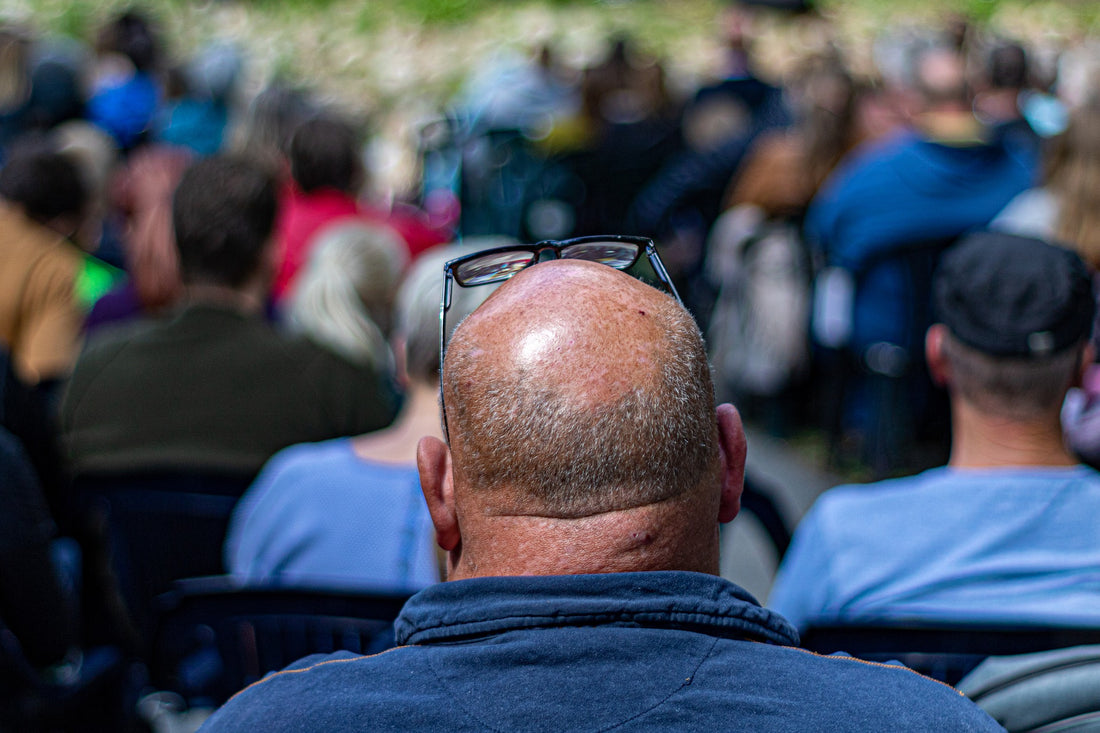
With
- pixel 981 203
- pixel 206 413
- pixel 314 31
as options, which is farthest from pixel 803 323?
pixel 314 31

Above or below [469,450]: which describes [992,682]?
below

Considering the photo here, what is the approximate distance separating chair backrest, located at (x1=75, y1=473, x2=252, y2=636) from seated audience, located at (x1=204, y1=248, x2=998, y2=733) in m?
1.38

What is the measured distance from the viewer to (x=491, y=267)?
152 centimetres

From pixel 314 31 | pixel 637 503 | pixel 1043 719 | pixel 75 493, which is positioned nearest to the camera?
pixel 637 503

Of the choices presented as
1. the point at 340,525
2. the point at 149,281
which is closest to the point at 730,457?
→ the point at 340,525

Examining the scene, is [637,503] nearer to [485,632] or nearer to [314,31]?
[485,632]

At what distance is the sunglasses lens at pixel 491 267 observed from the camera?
4.95ft

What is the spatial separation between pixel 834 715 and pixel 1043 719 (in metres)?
0.59

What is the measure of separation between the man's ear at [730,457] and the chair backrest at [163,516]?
1.52 meters

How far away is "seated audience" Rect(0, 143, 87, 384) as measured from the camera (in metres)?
3.74

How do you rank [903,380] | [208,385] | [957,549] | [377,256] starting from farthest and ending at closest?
[903,380], [377,256], [208,385], [957,549]

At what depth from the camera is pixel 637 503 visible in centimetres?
120

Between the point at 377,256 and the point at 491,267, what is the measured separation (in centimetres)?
220

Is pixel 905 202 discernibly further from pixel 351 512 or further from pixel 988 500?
pixel 351 512
